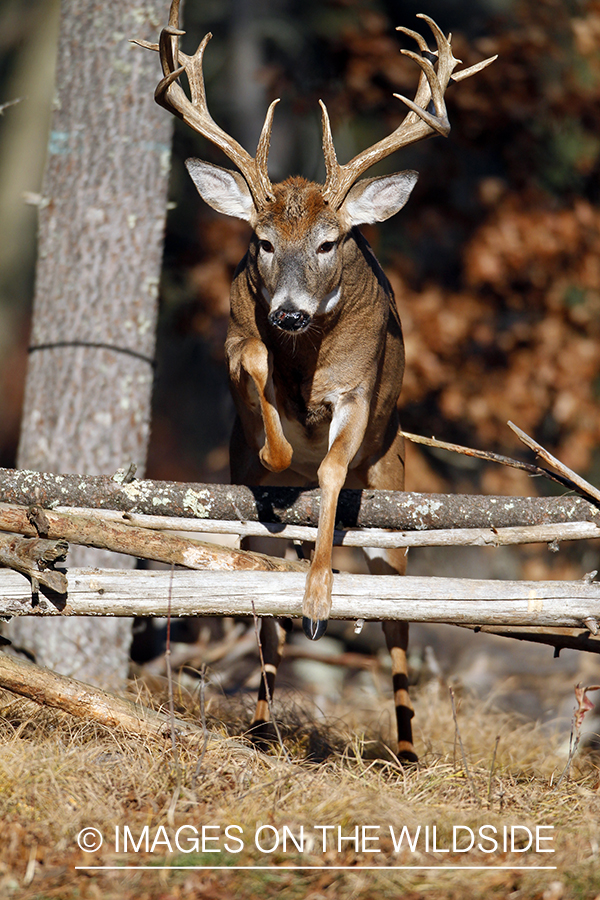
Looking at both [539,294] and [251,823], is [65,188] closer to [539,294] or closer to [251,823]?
[251,823]

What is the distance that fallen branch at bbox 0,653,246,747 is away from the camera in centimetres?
369

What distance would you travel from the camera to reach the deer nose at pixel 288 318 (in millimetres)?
3926

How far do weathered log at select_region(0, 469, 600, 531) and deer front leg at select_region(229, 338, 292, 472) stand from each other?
0.15 m

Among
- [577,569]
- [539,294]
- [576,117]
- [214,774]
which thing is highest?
[576,117]

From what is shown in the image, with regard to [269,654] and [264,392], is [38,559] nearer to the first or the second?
[264,392]

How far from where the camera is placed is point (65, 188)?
542cm

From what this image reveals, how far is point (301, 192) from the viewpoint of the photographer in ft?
14.4

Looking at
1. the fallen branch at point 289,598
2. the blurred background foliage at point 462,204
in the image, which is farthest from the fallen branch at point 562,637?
the blurred background foliage at point 462,204

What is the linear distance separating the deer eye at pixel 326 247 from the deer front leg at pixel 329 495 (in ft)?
2.20

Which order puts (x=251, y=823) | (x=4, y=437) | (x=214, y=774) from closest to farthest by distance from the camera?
(x=251, y=823)
(x=214, y=774)
(x=4, y=437)

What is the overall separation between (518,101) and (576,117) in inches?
25.2

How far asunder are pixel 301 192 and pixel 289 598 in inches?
73.4

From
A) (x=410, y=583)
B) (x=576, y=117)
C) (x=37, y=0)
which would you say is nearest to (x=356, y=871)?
(x=410, y=583)

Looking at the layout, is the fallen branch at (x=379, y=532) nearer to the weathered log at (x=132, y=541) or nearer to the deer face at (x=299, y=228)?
the weathered log at (x=132, y=541)
